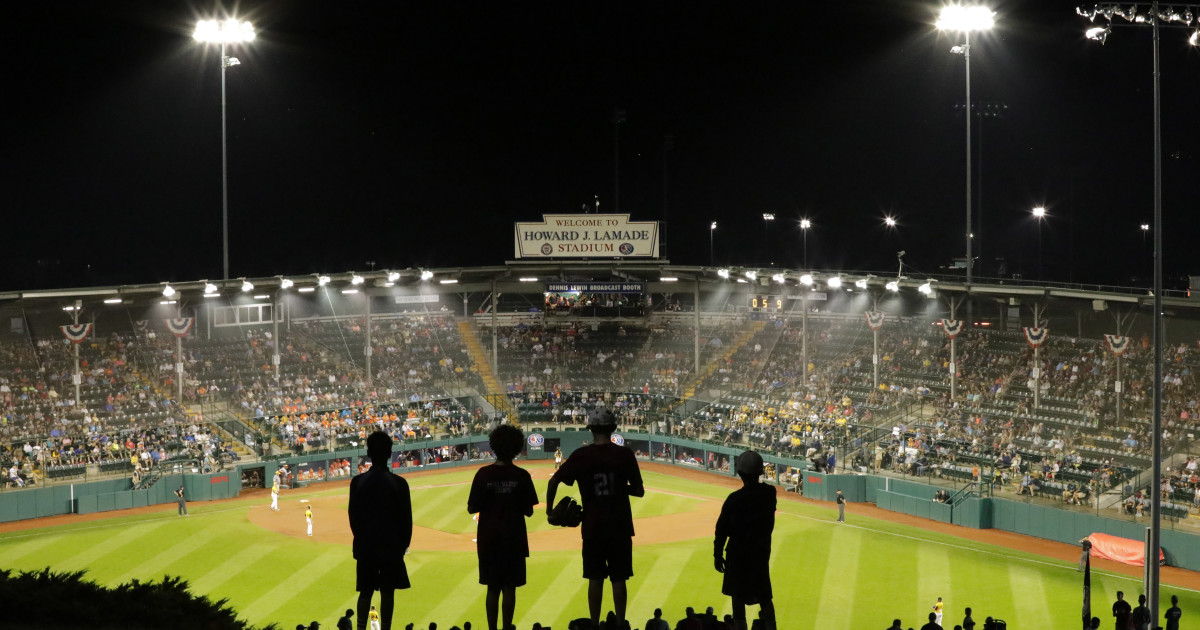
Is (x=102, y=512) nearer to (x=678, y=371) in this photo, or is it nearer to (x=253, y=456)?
(x=253, y=456)

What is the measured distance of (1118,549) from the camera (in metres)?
27.5

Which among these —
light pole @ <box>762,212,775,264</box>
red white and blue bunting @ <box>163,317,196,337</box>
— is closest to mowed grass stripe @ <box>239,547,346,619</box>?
red white and blue bunting @ <box>163,317,196,337</box>

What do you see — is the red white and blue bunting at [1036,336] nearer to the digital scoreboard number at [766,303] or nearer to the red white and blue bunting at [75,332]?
the digital scoreboard number at [766,303]

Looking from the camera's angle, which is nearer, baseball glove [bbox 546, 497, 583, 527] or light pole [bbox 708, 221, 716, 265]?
baseball glove [bbox 546, 497, 583, 527]

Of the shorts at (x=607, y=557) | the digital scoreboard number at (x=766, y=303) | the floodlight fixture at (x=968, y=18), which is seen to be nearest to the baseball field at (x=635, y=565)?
the shorts at (x=607, y=557)

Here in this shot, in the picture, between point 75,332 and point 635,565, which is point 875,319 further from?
point 75,332

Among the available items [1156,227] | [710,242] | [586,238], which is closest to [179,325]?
[586,238]

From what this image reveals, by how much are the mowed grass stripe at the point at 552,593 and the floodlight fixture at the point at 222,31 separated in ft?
74.6

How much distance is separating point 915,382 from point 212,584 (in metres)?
27.7

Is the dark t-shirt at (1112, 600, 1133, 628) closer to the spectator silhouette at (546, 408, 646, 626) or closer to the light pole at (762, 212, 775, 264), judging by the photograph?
the spectator silhouette at (546, 408, 646, 626)

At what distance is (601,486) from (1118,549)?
2486 centimetres

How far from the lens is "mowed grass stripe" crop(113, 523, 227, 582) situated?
85.8 feet

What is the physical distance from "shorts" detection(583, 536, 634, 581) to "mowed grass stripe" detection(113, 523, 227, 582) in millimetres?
20259

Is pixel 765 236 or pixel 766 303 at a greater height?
pixel 765 236
